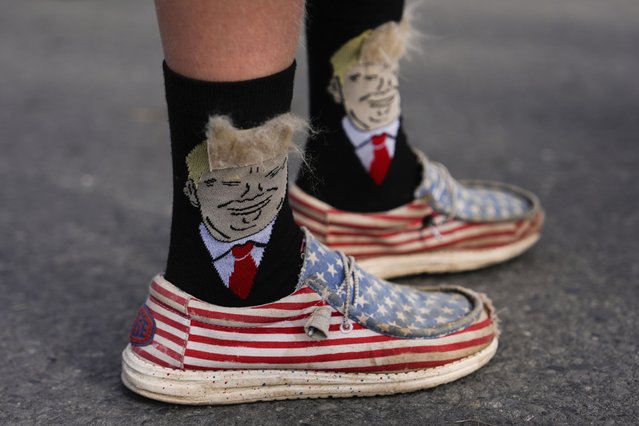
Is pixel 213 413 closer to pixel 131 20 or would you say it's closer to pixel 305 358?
pixel 305 358

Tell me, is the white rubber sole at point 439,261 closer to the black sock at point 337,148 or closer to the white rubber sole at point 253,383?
the black sock at point 337,148

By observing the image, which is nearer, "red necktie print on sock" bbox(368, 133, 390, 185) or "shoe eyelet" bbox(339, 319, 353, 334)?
"shoe eyelet" bbox(339, 319, 353, 334)

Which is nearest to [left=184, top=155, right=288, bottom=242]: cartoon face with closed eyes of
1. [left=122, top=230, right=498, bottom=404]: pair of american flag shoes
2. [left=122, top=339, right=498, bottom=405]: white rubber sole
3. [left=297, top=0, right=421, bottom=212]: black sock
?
[left=122, top=230, right=498, bottom=404]: pair of american flag shoes

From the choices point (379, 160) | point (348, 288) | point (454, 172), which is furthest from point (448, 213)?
point (454, 172)

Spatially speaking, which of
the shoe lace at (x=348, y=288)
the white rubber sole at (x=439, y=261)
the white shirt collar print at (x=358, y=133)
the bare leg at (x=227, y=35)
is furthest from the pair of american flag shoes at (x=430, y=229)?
the bare leg at (x=227, y=35)

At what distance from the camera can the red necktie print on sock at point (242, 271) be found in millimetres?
1318

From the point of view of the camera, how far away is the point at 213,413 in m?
1.33

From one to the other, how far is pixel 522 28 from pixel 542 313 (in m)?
2.96

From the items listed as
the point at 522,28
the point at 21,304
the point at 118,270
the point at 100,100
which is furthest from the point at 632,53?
the point at 21,304

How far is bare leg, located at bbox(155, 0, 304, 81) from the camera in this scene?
45.2 inches

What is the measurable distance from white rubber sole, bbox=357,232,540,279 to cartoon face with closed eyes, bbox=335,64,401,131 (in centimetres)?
29

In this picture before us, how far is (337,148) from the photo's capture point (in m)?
1.74

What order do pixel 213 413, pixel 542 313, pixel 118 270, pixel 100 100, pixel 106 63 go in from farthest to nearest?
pixel 106 63
pixel 100 100
pixel 118 270
pixel 542 313
pixel 213 413

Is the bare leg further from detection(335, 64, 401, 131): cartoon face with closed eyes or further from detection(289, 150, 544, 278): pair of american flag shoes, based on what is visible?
detection(289, 150, 544, 278): pair of american flag shoes
